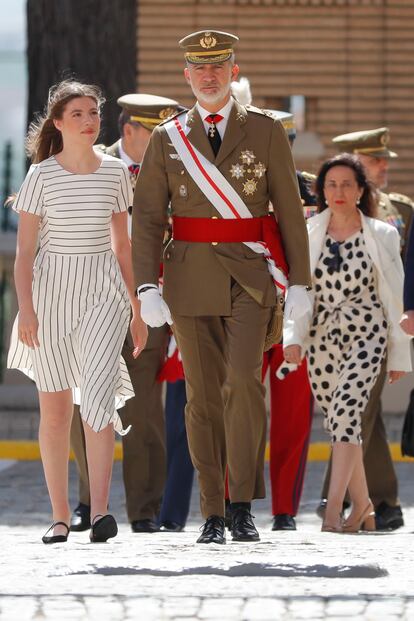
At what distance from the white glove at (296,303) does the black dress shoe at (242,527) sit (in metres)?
0.75

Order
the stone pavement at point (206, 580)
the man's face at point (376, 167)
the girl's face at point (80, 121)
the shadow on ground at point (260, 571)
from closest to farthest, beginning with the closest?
the stone pavement at point (206, 580), the shadow on ground at point (260, 571), the girl's face at point (80, 121), the man's face at point (376, 167)

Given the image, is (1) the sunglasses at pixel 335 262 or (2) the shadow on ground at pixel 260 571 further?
(1) the sunglasses at pixel 335 262

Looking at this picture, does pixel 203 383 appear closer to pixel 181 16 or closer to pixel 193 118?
pixel 193 118

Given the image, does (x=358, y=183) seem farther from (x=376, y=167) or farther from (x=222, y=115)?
(x=222, y=115)

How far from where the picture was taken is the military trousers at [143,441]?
9680 millimetres

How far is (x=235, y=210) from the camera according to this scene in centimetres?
803

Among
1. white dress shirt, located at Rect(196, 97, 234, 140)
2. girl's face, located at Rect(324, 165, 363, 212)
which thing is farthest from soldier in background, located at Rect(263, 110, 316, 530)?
white dress shirt, located at Rect(196, 97, 234, 140)

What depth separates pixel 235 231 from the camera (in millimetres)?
8062

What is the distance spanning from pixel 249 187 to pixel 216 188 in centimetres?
13

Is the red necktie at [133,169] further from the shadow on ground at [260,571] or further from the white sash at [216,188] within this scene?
the shadow on ground at [260,571]

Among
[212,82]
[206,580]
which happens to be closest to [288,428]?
[212,82]

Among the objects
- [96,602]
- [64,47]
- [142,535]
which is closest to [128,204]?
[142,535]

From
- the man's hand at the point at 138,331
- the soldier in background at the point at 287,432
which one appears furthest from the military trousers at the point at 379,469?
the man's hand at the point at 138,331

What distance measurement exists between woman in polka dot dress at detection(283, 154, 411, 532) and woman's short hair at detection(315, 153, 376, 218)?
12 cm
